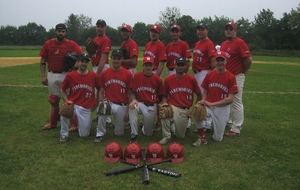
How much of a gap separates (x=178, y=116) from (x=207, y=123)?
107 cm

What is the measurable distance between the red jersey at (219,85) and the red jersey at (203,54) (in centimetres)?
51

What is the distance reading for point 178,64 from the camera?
5.73 meters

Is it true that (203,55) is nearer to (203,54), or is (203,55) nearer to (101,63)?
(203,54)

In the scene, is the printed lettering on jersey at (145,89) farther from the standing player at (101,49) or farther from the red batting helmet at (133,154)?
the red batting helmet at (133,154)

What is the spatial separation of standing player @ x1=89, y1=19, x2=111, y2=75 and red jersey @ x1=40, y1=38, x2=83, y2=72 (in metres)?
0.56

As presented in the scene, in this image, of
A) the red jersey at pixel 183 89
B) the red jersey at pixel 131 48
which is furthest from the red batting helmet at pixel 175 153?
the red jersey at pixel 131 48

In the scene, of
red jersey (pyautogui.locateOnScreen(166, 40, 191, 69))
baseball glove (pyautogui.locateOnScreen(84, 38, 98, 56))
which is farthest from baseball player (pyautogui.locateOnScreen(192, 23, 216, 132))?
baseball glove (pyautogui.locateOnScreen(84, 38, 98, 56))

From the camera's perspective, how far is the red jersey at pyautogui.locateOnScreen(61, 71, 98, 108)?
19.5 feet

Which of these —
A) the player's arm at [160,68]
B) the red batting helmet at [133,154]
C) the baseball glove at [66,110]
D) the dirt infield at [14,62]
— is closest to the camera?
the red batting helmet at [133,154]

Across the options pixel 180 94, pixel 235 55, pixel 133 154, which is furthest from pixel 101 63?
pixel 235 55

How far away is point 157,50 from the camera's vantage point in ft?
21.4

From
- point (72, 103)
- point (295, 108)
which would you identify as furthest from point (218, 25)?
point (72, 103)

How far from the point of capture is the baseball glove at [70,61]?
6.14 meters

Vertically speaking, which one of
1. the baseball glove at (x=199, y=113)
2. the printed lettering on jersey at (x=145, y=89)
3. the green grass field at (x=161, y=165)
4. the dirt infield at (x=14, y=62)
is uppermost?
the printed lettering on jersey at (x=145, y=89)
